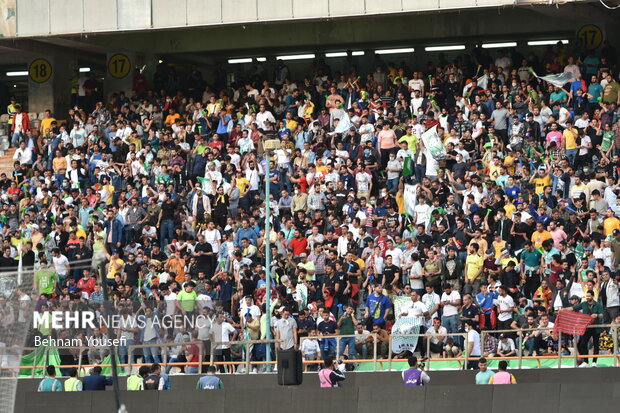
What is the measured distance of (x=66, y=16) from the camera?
38.4 metres

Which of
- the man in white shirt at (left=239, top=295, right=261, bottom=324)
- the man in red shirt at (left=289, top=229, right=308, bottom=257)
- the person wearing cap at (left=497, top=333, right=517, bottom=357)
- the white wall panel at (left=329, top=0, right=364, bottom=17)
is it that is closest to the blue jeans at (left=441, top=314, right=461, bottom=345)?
the person wearing cap at (left=497, top=333, right=517, bottom=357)

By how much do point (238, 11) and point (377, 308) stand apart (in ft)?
40.2

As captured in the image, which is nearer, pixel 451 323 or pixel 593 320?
pixel 593 320

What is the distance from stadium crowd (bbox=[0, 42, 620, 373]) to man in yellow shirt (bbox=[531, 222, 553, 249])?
0.70ft

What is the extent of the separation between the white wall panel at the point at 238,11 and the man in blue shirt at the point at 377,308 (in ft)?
38.0

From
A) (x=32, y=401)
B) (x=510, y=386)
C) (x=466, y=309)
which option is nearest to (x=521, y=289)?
(x=466, y=309)

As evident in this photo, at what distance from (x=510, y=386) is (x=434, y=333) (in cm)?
555

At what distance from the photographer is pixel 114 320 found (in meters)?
27.0

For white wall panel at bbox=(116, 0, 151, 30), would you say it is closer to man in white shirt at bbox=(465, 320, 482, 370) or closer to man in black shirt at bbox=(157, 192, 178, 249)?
man in black shirt at bbox=(157, 192, 178, 249)

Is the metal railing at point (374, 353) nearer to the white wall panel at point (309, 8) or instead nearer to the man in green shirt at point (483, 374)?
the man in green shirt at point (483, 374)

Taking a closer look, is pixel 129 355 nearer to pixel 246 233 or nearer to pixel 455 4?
pixel 246 233

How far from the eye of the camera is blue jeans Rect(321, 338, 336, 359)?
26.7 meters

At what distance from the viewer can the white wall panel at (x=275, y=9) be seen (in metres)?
35.9

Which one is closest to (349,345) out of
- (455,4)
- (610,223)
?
(610,223)
